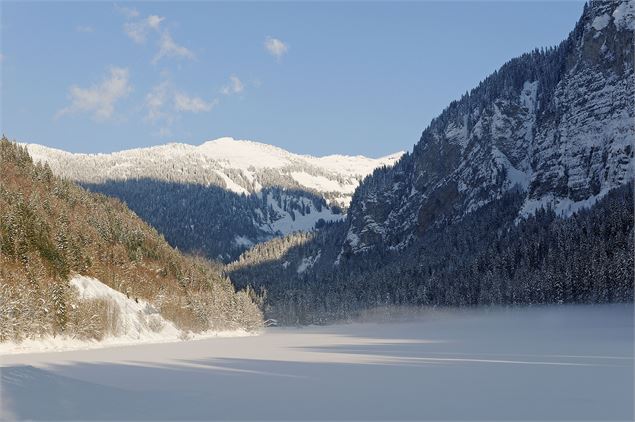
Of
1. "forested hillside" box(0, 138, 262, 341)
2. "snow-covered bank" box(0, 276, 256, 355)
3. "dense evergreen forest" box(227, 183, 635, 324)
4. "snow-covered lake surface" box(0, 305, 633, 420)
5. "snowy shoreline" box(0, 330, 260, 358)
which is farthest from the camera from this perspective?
"dense evergreen forest" box(227, 183, 635, 324)

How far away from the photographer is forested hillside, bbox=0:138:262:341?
66875mm

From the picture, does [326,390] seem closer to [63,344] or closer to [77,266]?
[63,344]

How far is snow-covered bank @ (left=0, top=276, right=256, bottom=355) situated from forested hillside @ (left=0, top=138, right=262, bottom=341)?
1155 mm

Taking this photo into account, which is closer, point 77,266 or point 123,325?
point 123,325

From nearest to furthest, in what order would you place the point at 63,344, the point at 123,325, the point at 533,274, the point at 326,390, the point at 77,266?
1. the point at 326,390
2. the point at 63,344
3. the point at 123,325
4. the point at 77,266
5. the point at 533,274

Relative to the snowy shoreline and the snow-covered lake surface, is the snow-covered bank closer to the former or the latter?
the snowy shoreline

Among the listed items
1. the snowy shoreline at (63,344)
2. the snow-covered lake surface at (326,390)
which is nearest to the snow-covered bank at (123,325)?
the snowy shoreline at (63,344)

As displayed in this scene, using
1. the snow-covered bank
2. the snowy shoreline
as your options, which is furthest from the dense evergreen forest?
the snowy shoreline

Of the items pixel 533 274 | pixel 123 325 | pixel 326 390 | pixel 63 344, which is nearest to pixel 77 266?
pixel 123 325

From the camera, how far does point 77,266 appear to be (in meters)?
82.1

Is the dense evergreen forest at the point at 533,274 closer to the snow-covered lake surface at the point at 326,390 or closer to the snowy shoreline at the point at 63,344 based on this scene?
the snowy shoreline at the point at 63,344

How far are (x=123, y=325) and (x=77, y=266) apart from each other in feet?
37.5

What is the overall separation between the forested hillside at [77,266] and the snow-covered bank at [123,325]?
1155 mm

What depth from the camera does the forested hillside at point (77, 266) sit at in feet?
219
